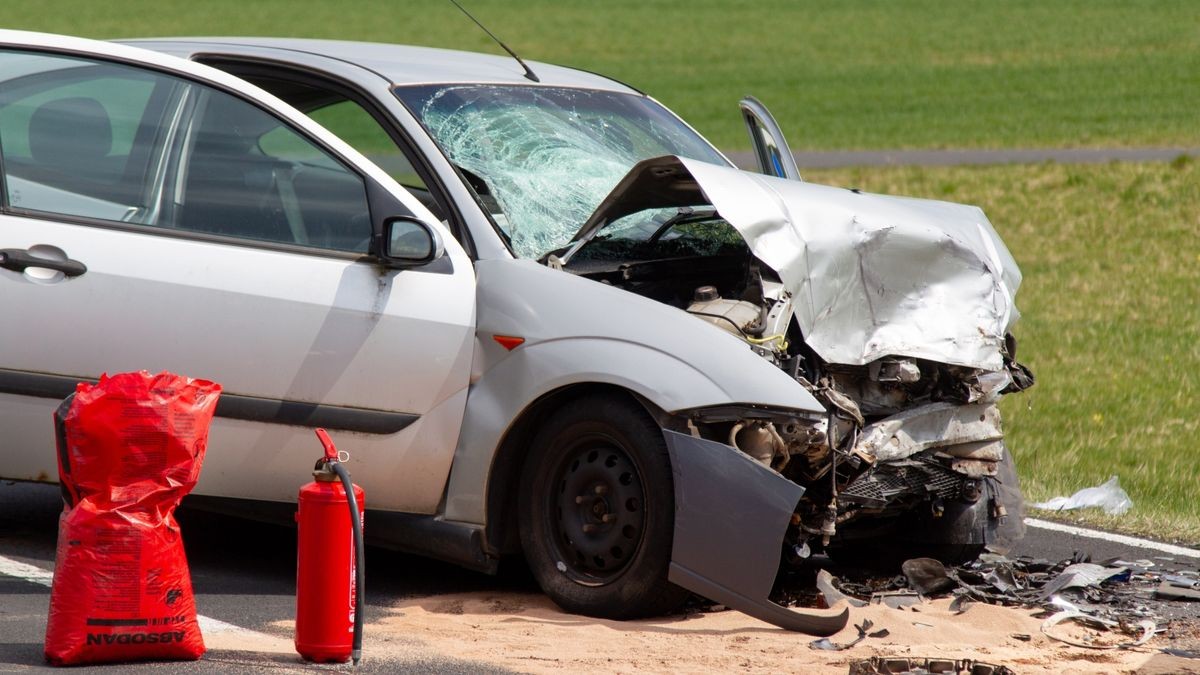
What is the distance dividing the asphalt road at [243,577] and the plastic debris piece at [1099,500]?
2.06 feet

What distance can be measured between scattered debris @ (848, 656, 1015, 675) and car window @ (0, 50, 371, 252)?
205cm

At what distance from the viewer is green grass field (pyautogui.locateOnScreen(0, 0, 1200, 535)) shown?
9984mm

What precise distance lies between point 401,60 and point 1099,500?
149 inches

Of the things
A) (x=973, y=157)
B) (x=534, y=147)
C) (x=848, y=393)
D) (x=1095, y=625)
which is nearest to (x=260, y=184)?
(x=534, y=147)

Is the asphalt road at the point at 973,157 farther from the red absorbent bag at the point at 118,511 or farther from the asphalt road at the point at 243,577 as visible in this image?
the red absorbent bag at the point at 118,511

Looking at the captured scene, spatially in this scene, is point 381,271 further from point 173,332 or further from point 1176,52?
point 1176,52

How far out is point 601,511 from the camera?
5.47 m

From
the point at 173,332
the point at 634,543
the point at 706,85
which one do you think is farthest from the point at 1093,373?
the point at 706,85

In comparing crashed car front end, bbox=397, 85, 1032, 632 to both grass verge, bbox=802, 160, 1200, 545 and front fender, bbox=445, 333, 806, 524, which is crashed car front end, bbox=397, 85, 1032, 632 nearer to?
front fender, bbox=445, 333, 806, 524

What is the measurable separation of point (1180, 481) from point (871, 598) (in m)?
3.13

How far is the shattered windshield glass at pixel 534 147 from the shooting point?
5883 mm

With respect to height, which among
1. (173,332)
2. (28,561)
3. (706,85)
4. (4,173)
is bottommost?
(28,561)

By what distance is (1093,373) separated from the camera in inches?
441

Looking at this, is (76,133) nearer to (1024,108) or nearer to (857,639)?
(857,639)
